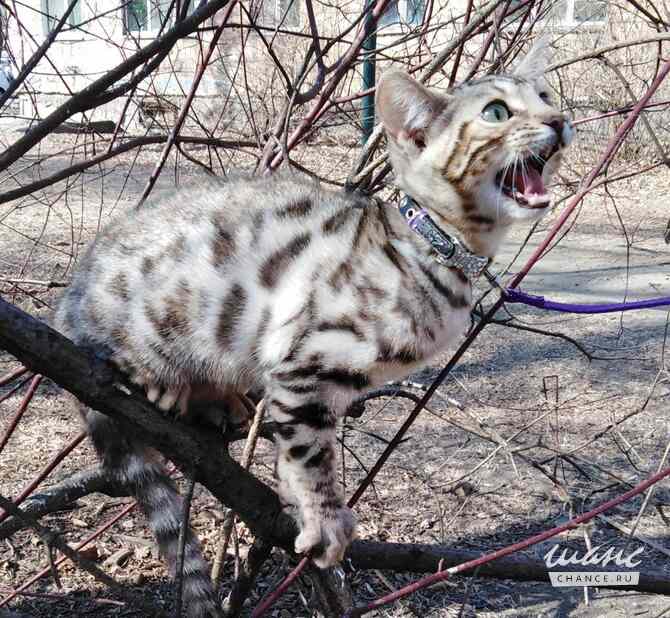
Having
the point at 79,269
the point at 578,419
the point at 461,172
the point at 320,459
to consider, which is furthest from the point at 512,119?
the point at 578,419

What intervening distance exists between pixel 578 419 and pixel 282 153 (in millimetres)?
2329

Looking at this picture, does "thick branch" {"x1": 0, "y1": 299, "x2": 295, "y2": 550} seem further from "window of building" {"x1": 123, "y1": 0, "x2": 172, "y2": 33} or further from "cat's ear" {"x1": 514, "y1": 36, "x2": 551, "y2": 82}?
"window of building" {"x1": 123, "y1": 0, "x2": 172, "y2": 33}

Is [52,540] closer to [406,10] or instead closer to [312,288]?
[312,288]

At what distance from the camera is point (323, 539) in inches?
74.2

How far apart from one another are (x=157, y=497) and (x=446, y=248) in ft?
2.90

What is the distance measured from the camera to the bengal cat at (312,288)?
1890 millimetres

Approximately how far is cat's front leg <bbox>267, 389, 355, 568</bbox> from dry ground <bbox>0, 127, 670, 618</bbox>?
1.20 ft

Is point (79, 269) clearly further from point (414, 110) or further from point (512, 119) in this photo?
point (512, 119)

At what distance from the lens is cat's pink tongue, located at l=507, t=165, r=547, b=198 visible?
1.88m

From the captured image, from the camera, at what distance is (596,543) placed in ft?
10.7

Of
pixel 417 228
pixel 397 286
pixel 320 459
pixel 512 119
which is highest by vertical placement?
pixel 512 119

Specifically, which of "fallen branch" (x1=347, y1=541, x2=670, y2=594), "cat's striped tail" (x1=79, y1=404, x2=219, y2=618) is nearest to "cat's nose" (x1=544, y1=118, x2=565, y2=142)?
"fallen branch" (x1=347, y1=541, x2=670, y2=594)

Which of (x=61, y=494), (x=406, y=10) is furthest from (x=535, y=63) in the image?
(x=406, y=10)

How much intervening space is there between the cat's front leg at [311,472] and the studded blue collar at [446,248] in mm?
436
